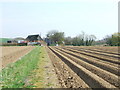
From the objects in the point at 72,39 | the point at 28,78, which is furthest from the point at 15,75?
the point at 72,39

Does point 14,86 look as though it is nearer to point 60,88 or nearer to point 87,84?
point 60,88

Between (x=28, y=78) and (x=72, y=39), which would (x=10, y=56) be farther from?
(x=72, y=39)

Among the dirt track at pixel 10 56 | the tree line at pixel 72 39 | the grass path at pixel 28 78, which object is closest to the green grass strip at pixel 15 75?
the grass path at pixel 28 78

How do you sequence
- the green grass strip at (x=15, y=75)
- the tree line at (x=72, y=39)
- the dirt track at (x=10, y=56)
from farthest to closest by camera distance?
the tree line at (x=72, y=39) < the dirt track at (x=10, y=56) < the green grass strip at (x=15, y=75)

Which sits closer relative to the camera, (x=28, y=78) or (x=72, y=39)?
(x=28, y=78)

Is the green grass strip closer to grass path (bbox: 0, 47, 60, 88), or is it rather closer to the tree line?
grass path (bbox: 0, 47, 60, 88)

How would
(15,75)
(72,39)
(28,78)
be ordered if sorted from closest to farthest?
1. (28,78)
2. (15,75)
3. (72,39)

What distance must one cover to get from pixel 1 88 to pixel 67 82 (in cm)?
265

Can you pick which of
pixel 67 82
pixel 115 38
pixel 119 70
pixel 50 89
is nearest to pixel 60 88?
pixel 50 89

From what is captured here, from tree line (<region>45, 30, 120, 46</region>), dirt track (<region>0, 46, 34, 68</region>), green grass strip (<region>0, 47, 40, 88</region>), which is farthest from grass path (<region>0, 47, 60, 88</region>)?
tree line (<region>45, 30, 120, 46</region>)

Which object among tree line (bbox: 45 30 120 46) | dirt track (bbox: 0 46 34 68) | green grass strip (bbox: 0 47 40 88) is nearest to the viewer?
green grass strip (bbox: 0 47 40 88)

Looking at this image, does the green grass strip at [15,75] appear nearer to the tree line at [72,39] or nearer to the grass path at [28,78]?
the grass path at [28,78]

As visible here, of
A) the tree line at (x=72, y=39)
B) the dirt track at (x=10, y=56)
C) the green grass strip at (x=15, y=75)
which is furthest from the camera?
the tree line at (x=72, y=39)

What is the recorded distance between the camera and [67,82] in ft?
21.4
